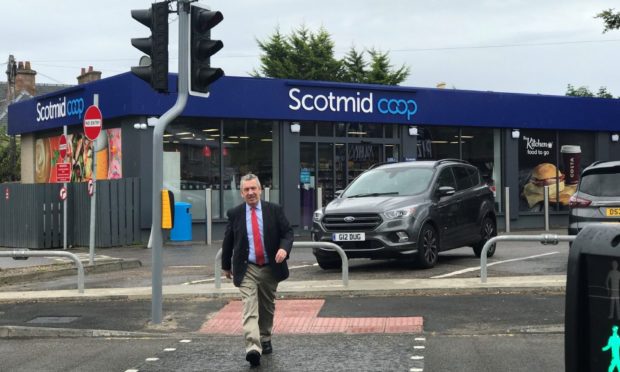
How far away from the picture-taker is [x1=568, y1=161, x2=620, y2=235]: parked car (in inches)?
457

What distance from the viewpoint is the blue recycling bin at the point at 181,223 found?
20172 millimetres

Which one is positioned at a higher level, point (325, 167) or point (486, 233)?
point (325, 167)

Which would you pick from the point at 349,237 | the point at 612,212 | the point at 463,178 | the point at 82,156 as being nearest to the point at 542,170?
the point at 463,178

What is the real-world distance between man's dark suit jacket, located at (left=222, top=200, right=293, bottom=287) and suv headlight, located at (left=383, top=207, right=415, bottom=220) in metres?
5.01

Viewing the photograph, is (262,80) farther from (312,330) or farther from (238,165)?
(312,330)

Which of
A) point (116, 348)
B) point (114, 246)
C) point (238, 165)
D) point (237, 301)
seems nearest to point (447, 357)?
point (116, 348)

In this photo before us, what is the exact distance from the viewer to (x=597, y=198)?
11789mm

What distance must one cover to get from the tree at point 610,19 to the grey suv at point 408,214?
10.2 meters

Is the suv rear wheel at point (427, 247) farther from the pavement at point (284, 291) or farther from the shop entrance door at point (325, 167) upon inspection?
the shop entrance door at point (325, 167)

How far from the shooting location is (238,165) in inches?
869

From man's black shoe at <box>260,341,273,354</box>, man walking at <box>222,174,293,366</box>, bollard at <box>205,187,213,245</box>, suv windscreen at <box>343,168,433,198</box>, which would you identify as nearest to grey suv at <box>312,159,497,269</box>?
suv windscreen at <box>343,168,433,198</box>

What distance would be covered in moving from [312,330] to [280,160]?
14.1 meters

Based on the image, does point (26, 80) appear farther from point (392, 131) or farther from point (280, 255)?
point (280, 255)

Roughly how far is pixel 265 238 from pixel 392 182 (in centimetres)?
655
